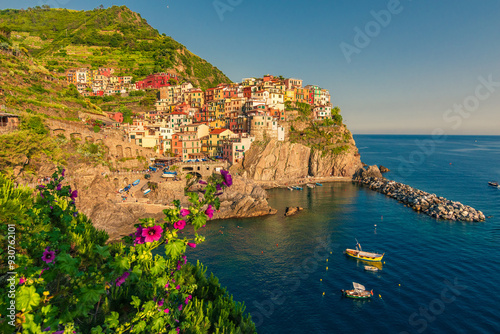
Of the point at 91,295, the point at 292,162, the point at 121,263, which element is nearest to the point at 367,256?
the point at 121,263

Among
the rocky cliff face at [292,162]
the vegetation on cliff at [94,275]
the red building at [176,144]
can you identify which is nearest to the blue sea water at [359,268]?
the rocky cliff face at [292,162]

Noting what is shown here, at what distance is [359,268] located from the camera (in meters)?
31.9

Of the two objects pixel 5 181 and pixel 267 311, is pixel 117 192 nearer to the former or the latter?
pixel 267 311

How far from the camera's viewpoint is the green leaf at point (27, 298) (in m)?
3.57

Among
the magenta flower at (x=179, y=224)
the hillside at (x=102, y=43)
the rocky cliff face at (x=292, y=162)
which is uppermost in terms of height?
the hillside at (x=102, y=43)

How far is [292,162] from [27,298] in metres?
77.9

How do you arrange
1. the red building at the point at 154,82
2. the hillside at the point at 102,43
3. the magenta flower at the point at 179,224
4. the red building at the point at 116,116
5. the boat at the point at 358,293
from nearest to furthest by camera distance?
the magenta flower at the point at 179,224 < the boat at the point at 358,293 < the red building at the point at 116,116 < the red building at the point at 154,82 < the hillside at the point at 102,43

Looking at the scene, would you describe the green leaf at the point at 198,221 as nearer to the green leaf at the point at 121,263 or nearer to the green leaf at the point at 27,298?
the green leaf at the point at 121,263

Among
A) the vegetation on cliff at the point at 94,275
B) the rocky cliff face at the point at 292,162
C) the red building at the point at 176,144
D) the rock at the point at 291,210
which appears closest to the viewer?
the vegetation on cliff at the point at 94,275

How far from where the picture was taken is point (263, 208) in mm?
51688

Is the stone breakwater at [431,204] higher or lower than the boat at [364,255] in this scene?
higher

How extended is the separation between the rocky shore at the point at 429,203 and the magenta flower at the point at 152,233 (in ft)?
192

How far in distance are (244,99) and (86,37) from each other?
107 metres

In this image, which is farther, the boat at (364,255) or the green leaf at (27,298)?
the boat at (364,255)
